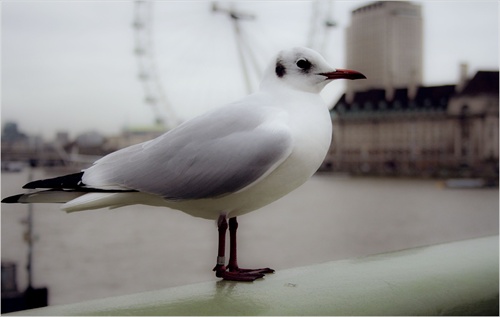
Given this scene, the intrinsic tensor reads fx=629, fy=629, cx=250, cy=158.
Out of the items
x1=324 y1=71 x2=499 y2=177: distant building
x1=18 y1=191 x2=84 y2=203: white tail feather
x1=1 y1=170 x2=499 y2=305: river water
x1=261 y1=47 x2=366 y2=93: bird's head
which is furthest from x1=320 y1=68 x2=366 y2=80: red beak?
x1=324 y1=71 x2=499 y2=177: distant building

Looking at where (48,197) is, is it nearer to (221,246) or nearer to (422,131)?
(221,246)

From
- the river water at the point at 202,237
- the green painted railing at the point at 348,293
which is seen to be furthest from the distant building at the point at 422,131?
the green painted railing at the point at 348,293

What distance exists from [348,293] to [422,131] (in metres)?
17.5

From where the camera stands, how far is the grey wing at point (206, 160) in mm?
646

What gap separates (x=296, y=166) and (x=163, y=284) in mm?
5918

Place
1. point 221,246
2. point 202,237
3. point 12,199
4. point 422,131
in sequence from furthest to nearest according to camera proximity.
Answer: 1. point 422,131
2. point 202,237
3. point 221,246
4. point 12,199

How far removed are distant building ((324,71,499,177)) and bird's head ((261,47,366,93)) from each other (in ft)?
46.0

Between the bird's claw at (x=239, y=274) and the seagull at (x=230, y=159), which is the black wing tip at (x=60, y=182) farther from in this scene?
the bird's claw at (x=239, y=274)

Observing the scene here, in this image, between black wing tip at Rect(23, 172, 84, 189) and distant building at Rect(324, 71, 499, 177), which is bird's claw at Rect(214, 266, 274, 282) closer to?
black wing tip at Rect(23, 172, 84, 189)

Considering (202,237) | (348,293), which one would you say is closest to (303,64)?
(348,293)

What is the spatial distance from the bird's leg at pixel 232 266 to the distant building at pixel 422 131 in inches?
550

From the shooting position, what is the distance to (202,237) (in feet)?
31.1

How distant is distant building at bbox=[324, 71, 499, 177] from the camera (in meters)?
15.4

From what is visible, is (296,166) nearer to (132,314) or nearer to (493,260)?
(132,314)
